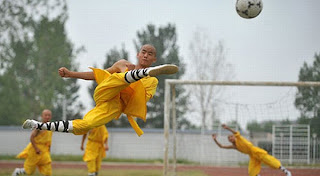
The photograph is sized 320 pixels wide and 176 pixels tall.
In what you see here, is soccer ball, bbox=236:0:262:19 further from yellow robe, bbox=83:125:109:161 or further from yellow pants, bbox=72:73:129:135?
yellow robe, bbox=83:125:109:161

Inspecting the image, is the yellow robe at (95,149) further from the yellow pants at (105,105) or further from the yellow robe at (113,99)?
the yellow pants at (105,105)

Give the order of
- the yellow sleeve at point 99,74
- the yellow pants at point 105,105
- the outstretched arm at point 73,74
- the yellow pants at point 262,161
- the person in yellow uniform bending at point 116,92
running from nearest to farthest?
1. the person in yellow uniform bending at point 116,92
2. the yellow pants at point 105,105
3. the outstretched arm at point 73,74
4. the yellow sleeve at point 99,74
5. the yellow pants at point 262,161

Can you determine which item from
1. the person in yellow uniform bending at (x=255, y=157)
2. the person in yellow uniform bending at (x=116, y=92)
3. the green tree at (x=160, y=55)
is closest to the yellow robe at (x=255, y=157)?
the person in yellow uniform bending at (x=255, y=157)

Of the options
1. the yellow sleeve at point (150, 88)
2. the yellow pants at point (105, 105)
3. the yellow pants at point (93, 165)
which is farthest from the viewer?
the yellow pants at point (93, 165)

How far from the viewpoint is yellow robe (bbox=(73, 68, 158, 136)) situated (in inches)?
245

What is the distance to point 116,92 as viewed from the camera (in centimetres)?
629

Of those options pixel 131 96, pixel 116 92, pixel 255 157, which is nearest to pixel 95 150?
pixel 255 157

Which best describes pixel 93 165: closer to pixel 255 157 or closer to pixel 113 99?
pixel 255 157

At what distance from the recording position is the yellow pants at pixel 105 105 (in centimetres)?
618

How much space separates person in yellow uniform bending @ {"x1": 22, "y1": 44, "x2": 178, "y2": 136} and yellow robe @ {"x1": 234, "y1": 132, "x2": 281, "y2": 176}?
597 cm

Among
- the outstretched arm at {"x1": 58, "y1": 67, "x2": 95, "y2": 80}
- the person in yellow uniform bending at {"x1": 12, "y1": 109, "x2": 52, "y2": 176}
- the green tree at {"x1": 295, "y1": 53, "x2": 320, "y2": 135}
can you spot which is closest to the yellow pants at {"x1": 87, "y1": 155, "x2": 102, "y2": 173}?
the person in yellow uniform bending at {"x1": 12, "y1": 109, "x2": 52, "y2": 176}

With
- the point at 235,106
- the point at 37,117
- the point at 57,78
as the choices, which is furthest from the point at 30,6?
the point at 235,106

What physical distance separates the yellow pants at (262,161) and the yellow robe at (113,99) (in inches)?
238

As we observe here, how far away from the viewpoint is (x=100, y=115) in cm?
634
